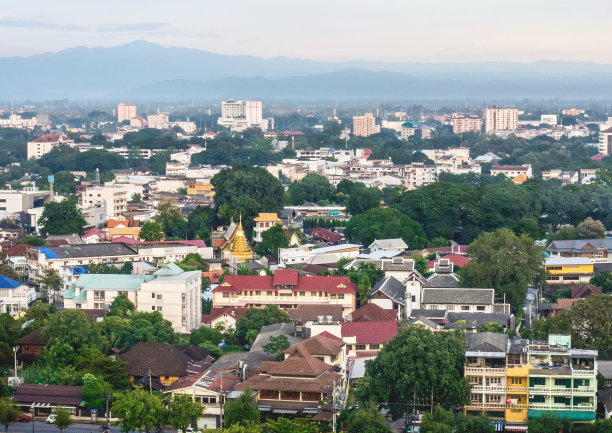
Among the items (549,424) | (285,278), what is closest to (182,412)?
(549,424)

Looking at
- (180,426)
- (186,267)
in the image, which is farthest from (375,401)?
(186,267)

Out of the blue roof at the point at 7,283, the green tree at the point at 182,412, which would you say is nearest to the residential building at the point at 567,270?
the blue roof at the point at 7,283

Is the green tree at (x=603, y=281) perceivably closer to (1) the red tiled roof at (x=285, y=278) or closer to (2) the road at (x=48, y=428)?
(1) the red tiled roof at (x=285, y=278)

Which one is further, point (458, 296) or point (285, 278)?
point (285, 278)

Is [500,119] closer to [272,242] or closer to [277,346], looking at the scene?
[272,242]

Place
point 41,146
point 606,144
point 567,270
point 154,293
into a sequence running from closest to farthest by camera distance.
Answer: point 154,293 → point 567,270 → point 41,146 → point 606,144

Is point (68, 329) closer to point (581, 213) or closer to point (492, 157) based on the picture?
point (581, 213)
